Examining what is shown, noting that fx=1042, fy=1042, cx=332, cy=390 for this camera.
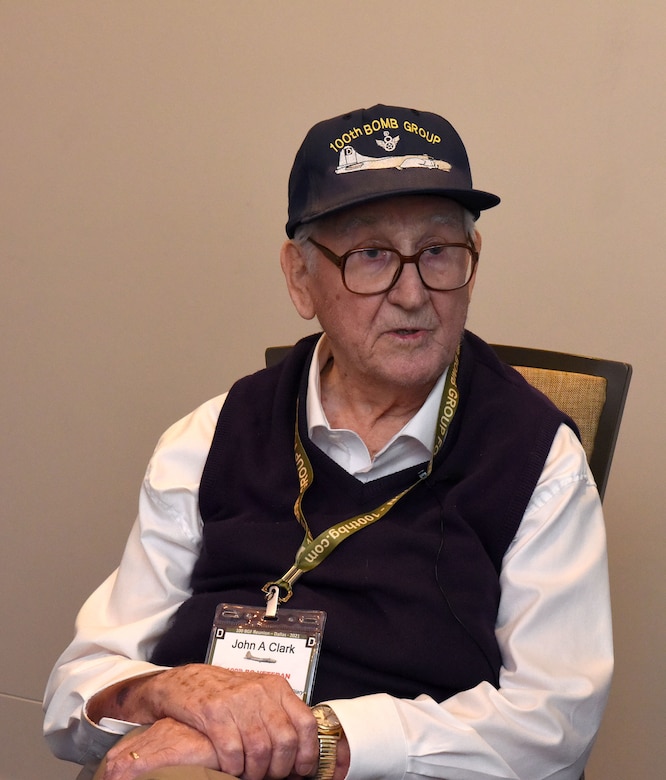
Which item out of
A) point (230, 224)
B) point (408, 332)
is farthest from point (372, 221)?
point (230, 224)

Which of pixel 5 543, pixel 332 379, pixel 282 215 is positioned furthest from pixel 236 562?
pixel 5 543

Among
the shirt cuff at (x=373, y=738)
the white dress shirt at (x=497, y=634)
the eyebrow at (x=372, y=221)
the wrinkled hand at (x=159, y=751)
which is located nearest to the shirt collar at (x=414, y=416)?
the white dress shirt at (x=497, y=634)

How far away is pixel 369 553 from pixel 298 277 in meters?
0.53

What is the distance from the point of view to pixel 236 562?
171 cm

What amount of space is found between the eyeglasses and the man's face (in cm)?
1

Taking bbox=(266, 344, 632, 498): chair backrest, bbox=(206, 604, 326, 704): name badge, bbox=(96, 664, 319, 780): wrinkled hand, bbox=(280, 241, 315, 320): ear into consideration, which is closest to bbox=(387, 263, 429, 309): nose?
bbox=(280, 241, 315, 320): ear

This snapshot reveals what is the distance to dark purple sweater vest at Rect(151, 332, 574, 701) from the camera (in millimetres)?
1577

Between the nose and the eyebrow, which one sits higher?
the eyebrow

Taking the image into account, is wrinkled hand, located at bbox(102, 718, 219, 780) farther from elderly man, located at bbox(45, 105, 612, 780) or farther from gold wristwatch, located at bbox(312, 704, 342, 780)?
gold wristwatch, located at bbox(312, 704, 342, 780)

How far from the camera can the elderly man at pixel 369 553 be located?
146 cm

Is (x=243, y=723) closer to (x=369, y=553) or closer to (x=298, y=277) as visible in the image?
(x=369, y=553)

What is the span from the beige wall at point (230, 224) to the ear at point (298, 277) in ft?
2.56

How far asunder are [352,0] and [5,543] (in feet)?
6.02

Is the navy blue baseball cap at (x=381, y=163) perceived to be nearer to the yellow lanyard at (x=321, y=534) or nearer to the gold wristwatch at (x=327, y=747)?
the yellow lanyard at (x=321, y=534)
